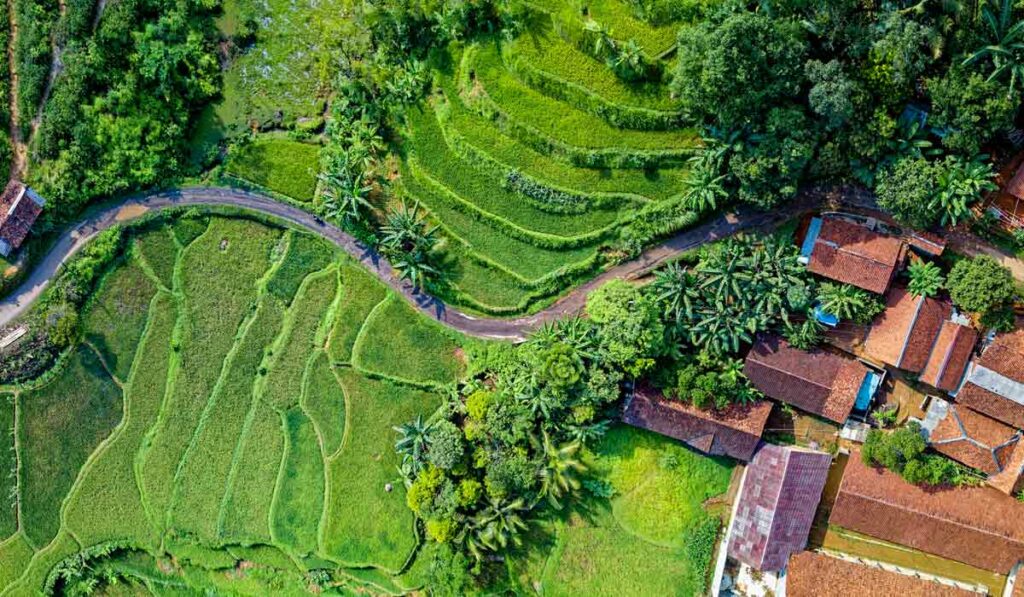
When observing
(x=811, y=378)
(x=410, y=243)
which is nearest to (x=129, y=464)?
(x=410, y=243)

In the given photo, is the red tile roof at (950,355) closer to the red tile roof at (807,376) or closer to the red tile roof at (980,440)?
the red tile roof at (980,440)

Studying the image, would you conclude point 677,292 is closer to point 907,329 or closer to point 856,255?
point 856,255

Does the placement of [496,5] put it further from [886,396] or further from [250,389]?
[886,396]

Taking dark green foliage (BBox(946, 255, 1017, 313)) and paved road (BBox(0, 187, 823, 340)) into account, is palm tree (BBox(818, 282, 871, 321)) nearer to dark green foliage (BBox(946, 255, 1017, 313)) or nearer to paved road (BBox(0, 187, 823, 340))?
dark green foliage (BBox(946, 255, 1017, 313))

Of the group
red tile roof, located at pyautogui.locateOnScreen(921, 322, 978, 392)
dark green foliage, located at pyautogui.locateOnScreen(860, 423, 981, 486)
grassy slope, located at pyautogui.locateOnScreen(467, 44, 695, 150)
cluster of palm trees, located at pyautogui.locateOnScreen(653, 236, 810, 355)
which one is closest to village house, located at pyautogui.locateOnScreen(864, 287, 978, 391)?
red tile roof, located at pyautogui.locateOnScreen(921, 322, 978, 392)

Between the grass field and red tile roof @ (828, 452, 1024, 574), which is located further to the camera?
the grass field

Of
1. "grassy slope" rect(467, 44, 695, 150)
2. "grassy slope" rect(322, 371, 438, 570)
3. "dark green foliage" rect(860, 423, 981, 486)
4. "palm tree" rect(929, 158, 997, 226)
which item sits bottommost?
"grassy slope" rect(322, 371, 438, 570)
